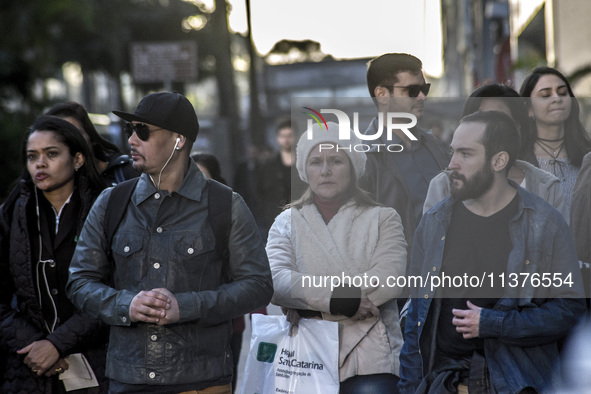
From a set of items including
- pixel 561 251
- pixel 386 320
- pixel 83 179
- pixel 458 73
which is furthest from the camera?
pixel 458 73

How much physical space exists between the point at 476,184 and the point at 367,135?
622 millimetres

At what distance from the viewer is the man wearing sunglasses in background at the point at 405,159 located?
442 centimetres

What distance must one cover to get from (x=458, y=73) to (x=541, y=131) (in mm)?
45538

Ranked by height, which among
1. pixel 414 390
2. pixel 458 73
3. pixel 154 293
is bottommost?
pixel 414 390

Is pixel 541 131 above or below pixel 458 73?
below

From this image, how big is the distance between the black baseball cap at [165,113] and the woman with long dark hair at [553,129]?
5.37 ft

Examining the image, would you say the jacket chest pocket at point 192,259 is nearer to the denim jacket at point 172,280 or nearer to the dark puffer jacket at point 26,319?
the denim jacket at point 172,280

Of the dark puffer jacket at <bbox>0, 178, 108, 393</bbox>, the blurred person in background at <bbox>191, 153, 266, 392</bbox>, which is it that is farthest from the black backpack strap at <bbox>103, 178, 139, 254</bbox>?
the blurred person in background at <bbox>191, 153, 266, 392</bbox>

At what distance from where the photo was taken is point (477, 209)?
13.7 feet

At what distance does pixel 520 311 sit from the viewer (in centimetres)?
400

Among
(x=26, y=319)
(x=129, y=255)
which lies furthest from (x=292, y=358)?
(x=26, y=319)

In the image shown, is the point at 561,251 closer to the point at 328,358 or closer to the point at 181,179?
the point at 328,358

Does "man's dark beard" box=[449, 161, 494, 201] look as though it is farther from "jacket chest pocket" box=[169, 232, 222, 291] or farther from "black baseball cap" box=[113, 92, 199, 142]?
"black baseball cap" box=[113, 92, 199, 142]

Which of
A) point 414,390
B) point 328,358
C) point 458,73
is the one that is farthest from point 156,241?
point 458,73
